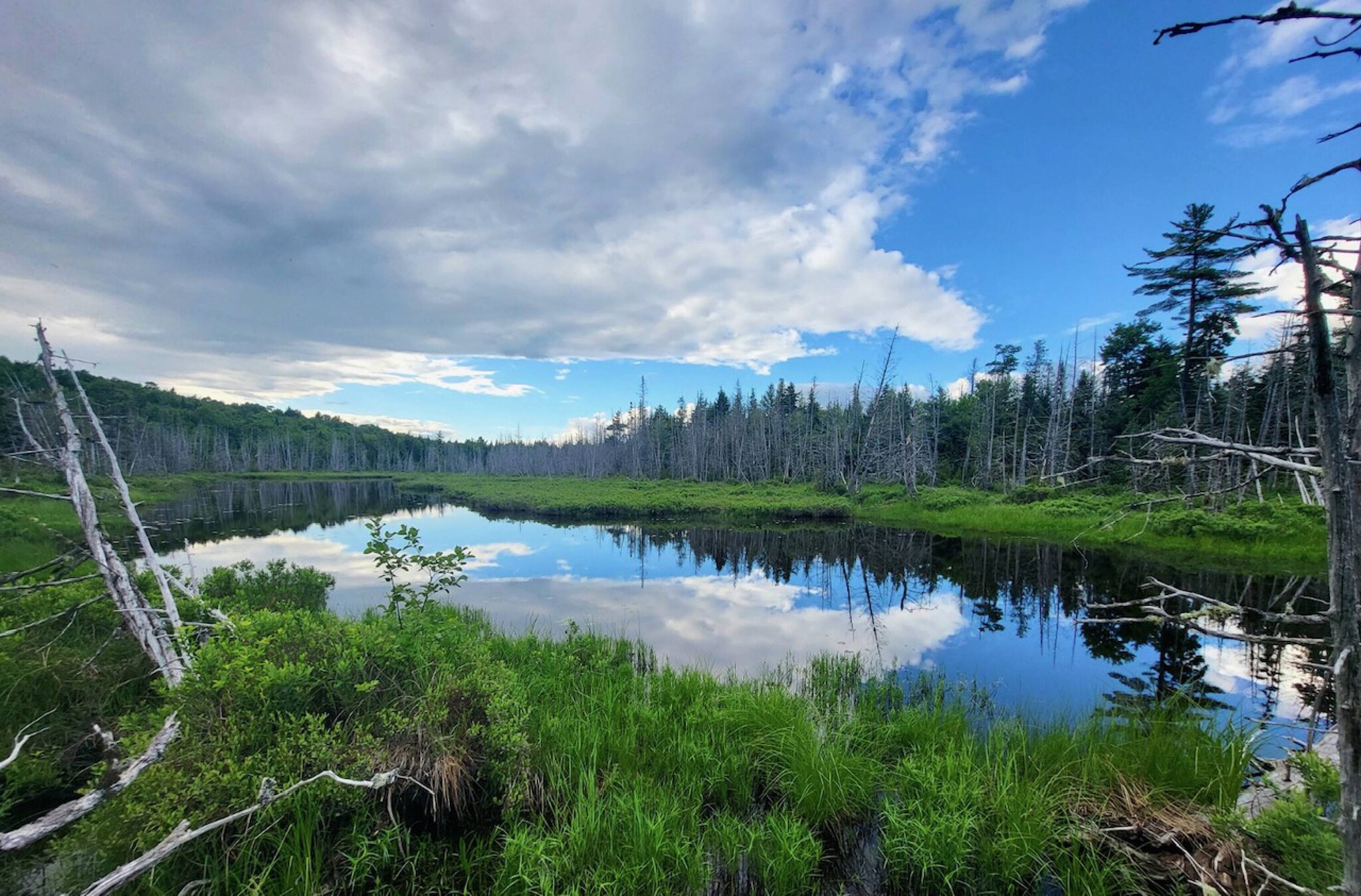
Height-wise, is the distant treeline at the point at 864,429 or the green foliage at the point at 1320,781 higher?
the distant treeline at the point at 864,429

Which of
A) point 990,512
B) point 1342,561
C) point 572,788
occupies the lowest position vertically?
point 572,788

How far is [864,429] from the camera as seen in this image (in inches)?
2549

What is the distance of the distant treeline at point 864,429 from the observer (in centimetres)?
2919

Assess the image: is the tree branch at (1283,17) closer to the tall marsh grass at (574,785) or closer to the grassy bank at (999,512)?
the grassy bank at (999,512)

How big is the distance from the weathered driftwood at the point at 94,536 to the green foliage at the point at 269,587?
2.56 meters

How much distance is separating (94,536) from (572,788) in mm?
5865

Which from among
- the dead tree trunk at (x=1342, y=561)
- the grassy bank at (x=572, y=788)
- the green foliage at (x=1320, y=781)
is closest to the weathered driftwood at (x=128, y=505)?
the grassy bank at (x=572, y=788)

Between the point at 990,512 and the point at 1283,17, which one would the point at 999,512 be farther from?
the point at 1283,17

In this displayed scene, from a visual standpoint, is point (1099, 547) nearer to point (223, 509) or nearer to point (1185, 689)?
point (1185, 689)

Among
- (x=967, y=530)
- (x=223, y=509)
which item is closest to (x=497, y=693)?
(x=967, y=530)

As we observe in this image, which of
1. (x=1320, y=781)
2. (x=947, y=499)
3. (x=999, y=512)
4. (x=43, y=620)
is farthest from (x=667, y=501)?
(x=1320, y=781)

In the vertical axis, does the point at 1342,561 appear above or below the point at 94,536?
above

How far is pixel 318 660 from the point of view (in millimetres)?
5000

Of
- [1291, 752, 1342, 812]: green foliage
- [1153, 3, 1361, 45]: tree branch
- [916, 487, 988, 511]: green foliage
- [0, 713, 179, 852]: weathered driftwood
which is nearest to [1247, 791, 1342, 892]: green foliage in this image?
[1291, 752, 1342, 812]: green foliage
